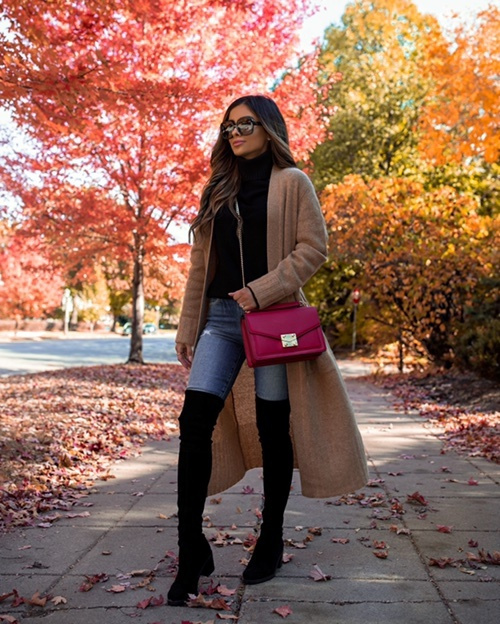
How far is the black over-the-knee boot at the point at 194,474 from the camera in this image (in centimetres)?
283

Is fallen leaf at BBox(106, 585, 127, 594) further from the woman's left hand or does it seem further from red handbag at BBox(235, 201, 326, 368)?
the woman's left hand

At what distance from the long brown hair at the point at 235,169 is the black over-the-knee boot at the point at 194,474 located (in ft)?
2.49

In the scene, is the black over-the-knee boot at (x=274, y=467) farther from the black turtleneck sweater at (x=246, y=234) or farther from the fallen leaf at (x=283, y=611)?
the black turtleneck sweater at (x=246, y=234)

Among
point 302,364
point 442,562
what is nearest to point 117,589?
point 302,364

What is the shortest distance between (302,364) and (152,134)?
30.3 feet

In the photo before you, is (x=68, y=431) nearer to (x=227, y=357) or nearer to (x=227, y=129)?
(x=227, y=357)

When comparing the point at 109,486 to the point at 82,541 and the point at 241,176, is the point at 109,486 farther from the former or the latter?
the point at 241,176

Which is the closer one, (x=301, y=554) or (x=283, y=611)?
(x=283, y=611)

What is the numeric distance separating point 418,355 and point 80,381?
6300 millimetres

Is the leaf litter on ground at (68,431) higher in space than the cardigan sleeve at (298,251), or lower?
lower

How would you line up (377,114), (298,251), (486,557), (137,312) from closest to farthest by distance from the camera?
1. (298,251)
2. (486,557)
3. (137,312)
4. (377,114)

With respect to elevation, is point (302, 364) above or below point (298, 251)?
below

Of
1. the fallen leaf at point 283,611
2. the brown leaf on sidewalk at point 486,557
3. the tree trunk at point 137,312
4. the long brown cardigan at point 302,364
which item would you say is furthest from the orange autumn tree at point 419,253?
the fallen leaf at point 283,611

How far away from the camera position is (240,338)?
3.06 m
